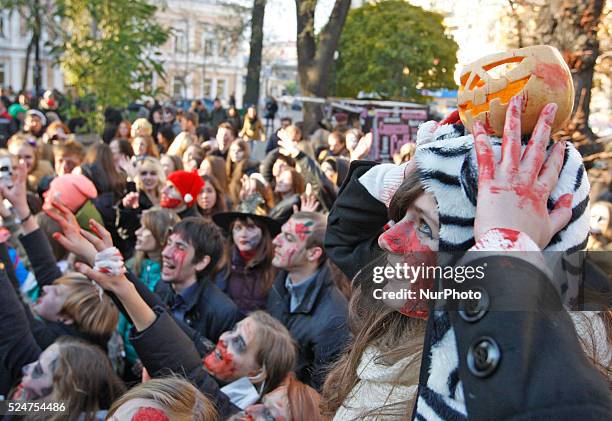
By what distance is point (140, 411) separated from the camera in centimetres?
207

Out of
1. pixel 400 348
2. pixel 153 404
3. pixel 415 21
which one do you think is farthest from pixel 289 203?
pixel 415 21

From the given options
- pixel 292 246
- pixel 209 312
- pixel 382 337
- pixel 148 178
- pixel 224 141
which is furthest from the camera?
pixel 224 141

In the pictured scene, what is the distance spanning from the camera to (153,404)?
210 cm

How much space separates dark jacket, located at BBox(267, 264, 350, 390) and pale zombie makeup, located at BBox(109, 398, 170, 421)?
110 cm

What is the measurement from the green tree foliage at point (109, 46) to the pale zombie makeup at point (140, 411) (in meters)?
7.90

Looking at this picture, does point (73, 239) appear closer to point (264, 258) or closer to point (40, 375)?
point (40, 375)

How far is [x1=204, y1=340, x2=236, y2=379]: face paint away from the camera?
2.88m

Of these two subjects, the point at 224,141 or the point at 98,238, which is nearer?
the point at 98,238

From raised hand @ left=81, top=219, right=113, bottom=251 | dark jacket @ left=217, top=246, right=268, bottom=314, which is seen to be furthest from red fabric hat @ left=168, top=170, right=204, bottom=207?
raised hand @ left=81, top=219, right=113, bottom=251

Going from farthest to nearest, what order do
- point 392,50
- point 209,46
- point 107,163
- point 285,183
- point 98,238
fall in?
1. point 392,50
2. point 209,46
3. point 107,163
4. point 285,183
5. point 98,238

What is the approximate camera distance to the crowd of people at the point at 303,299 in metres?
0.96

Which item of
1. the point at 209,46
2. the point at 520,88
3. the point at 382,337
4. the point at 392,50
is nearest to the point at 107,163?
the point at 382,337

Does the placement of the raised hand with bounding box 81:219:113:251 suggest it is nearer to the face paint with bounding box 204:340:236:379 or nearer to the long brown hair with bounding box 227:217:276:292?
the face paint with bounding box 204:340:236:379

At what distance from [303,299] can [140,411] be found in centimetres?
182
